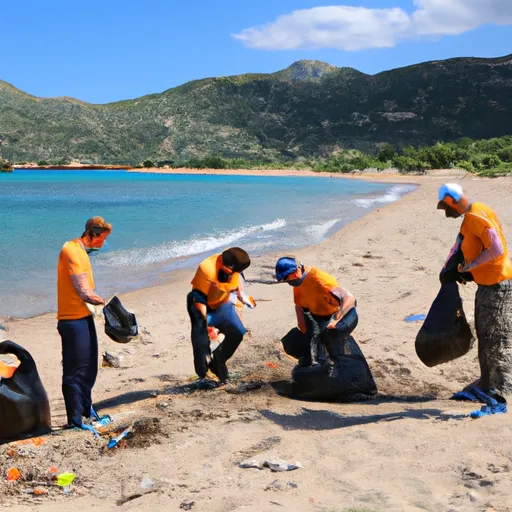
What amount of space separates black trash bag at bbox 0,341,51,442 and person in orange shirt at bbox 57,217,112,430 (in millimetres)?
261

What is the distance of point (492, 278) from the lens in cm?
489

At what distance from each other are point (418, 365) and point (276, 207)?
23.9m

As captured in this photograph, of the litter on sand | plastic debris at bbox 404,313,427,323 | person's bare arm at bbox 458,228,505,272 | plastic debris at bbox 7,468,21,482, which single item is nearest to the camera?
the litter on sand

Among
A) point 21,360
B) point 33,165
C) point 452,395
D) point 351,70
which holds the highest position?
point 351,70

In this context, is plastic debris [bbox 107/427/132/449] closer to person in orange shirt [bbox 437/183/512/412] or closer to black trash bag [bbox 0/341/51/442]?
black trash bag [bbox 0/341/51/442]

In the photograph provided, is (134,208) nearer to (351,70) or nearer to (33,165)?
(33,165)

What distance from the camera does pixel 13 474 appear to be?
4.09 m

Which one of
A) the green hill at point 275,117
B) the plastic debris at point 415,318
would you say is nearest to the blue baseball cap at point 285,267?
the plastic debris at point 415,318

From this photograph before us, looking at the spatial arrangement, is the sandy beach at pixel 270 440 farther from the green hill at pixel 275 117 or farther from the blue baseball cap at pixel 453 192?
the green hill at pixel 275 117

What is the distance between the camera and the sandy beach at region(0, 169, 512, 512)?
11.7ft

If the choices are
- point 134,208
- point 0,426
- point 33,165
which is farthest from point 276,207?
point 33,165

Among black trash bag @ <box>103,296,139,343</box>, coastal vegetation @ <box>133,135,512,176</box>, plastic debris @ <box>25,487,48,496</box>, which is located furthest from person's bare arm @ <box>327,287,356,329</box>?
coastal vegetation @ <box>133,135,512,176</box>

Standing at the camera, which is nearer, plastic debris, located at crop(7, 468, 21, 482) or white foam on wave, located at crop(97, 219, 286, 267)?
plastic debris, located at crop(7, 468, 21, 482)

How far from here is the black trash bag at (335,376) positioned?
5535 mm
